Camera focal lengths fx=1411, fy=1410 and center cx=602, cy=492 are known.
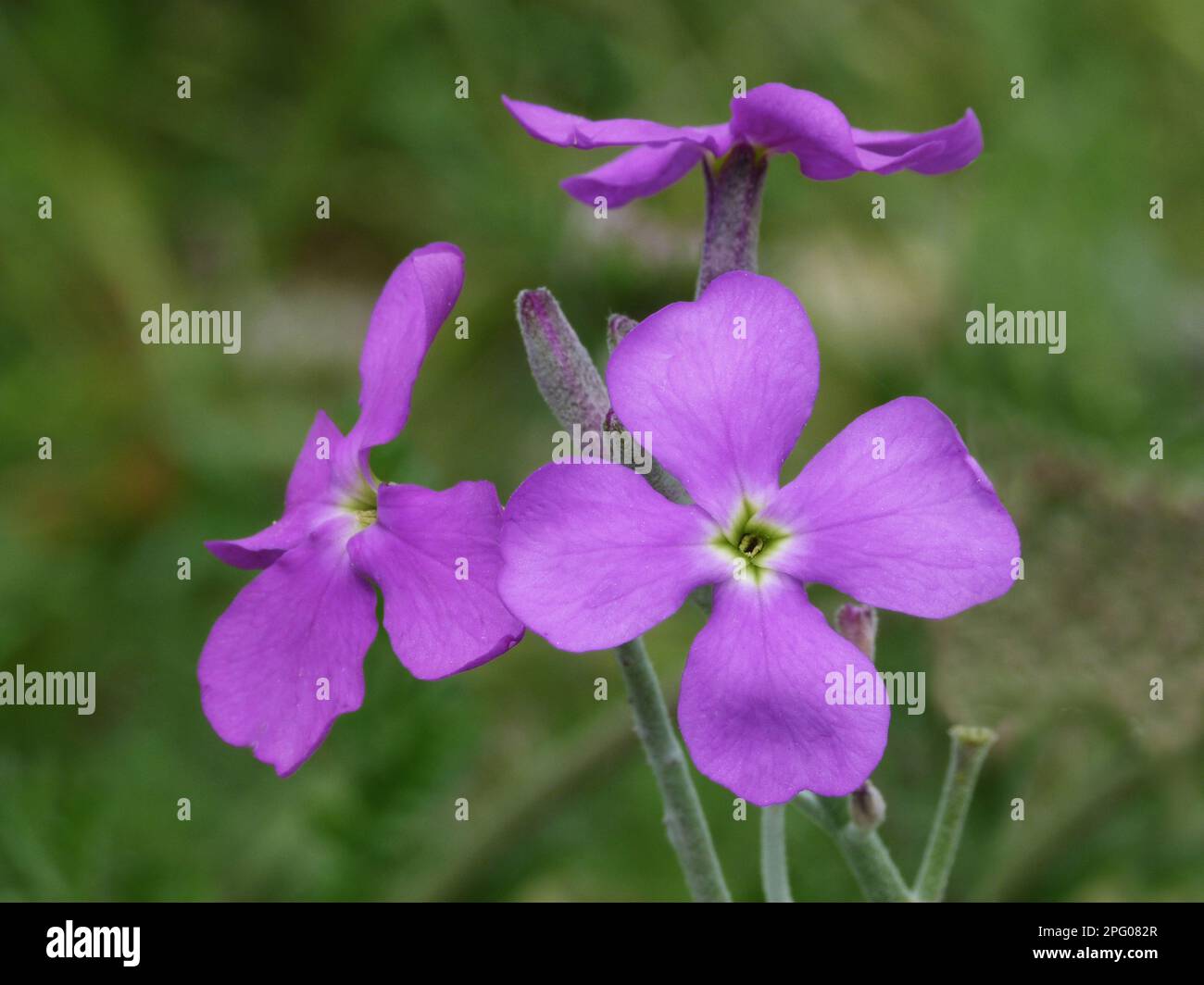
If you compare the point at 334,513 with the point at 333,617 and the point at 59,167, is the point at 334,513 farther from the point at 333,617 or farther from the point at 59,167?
the point at 59,167

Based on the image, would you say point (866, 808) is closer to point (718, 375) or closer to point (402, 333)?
point (718, 375)

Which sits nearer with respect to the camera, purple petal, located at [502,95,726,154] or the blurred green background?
purple petal, located at [502,95,726,154]

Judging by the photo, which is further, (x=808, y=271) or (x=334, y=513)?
(x=808, y=271)

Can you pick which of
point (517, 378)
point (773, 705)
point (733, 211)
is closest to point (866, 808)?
point (773, 705)

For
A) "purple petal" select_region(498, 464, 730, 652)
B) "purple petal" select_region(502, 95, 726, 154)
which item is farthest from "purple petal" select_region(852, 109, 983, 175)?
"purple petal" select_region(498, 464, 730, 652)

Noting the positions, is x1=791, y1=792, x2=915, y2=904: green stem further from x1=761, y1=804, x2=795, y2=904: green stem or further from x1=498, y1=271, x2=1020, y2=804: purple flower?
x1=498, y1=271, x2=1020, y2=804: purple flower

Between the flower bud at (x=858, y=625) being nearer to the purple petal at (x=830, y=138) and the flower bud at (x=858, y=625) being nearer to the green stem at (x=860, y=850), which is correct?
the green stem at (x=860, y=850)

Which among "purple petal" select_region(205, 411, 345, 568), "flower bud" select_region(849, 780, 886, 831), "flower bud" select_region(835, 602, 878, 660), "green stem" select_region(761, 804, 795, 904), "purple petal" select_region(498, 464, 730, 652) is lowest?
"green stem" select_region(761, 804, 795, 904)
